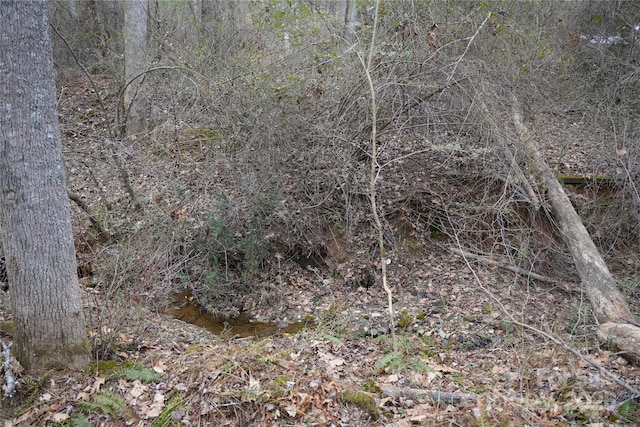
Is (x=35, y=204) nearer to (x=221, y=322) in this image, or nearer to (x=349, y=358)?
(x=349, y=358)

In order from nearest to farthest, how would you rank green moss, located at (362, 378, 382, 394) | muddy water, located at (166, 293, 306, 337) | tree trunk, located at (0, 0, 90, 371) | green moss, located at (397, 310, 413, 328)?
tree trunk, located at (0, 0, 90, 371), green moss, located at (362, 378, 382, 394), green moss, located at (397, 310, 413, 328), muddy water, located at (166, 293, 306, 337)

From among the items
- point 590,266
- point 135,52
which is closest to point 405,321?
point 590,266

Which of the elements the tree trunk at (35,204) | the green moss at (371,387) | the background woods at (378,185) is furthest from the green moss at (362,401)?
the tree trunk at (35,204)

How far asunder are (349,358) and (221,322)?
9.51 feet

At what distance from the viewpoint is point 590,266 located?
6.47 metres

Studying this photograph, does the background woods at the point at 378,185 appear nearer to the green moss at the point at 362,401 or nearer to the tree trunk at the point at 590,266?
the tree trunk at the point at 590,266

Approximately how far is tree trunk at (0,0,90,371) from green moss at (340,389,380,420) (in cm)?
229

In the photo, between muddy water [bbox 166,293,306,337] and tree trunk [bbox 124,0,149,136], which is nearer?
muddy water [bbox 166,293,306,337]

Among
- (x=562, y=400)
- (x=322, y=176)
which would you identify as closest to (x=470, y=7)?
(x=322, y=176)

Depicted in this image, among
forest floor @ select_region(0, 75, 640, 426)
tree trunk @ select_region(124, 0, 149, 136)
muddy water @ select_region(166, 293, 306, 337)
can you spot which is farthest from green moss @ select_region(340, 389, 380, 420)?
tree trunk @ select_region(124, 0, 149, 136)

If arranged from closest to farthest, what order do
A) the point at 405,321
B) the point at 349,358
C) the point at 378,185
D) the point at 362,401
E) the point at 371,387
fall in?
the point at 362,401, the point at 371,387, the point at 349,358, the point at 405,321, the point at 378,185

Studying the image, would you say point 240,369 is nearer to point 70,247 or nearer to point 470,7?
point 70,247

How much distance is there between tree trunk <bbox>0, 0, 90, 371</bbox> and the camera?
3.55m

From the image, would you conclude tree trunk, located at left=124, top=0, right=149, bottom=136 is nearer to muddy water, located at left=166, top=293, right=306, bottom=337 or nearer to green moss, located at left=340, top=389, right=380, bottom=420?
muddy water, located at left=166, top=293, right=306, bottom=337
